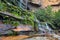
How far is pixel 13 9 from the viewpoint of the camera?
33.4ft

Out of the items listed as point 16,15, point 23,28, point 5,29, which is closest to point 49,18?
point 16,15

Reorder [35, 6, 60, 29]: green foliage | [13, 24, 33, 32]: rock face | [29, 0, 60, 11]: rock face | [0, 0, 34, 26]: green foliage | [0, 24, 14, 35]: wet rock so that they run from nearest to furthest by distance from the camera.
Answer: [0, 24, 14, 35]: wet rock → [13, 24, 33, 32]: rock face → [0, 0, 34, 26]: green foliage → [35, 6, 60, 29]: green foliage → [29, 0, 60, 11]: rock face

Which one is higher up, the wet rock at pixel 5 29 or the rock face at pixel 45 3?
the rock face at pixel 45 3

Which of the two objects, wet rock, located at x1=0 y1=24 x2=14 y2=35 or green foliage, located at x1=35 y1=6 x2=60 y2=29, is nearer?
wet rock, located at x1=0 y1=24 x2=14 y2=35

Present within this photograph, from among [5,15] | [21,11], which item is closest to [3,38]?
[5,15]

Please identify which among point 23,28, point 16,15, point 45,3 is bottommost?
point 23,28

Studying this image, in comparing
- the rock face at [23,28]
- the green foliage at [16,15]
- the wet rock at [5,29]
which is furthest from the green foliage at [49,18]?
the wet rock at [5,29]

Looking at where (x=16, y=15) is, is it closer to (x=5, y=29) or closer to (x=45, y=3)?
(x=5, y=29)

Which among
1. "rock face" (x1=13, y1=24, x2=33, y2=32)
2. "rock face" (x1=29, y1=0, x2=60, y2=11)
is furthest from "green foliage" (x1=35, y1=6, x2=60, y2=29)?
"rock face" (x1=29, y1=0, x2=60, y2=11)

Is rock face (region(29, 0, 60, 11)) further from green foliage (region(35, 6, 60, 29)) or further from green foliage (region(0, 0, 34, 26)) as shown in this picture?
green foliage (region(0, 0, 34, 26))

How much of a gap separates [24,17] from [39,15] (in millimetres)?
2966

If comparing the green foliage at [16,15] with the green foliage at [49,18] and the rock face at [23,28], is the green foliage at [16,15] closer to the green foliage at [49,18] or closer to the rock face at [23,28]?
the rock face at [23,28]

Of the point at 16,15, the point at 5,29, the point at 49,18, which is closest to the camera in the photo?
the point at 5,29

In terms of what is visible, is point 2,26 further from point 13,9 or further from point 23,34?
point 13,9
